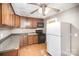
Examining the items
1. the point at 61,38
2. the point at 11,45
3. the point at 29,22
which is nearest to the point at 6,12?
the point at 29,22

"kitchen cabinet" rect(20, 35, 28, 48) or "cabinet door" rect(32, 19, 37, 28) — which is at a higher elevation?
"cabinet door" rect(32, 19, 37, 28)

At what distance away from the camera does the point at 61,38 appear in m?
1.25

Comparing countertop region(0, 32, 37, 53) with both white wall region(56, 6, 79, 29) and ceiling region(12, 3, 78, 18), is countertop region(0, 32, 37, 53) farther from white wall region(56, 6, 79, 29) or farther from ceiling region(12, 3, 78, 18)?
white wall region(56, 6, 79, 29)

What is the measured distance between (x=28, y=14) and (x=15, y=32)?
31 cm

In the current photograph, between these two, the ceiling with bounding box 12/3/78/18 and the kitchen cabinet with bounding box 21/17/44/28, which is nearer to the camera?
the ceiling with bounding box 12/3/78/18

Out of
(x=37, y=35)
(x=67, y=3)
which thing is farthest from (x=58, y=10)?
(x=37, y=35)

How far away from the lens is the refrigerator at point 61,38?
1.21 m

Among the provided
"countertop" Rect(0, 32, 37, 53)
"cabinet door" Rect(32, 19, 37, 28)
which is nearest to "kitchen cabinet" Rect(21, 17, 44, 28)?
"cabinet door" Rect(32, 19, 37, 28)

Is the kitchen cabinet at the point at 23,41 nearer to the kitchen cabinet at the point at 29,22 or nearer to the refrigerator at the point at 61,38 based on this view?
the kitchen cabinet at the point at 29,22

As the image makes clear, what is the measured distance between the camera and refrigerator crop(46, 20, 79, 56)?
1.21m

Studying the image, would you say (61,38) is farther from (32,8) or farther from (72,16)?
(32,8)

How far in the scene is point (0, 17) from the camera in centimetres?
125

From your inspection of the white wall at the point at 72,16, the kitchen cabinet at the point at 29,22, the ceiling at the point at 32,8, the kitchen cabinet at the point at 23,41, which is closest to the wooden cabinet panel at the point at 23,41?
the kitchen cabinet at the point at 23,41

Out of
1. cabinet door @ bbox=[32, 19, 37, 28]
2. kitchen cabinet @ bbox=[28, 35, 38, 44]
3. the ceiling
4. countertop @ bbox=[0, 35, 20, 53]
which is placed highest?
the ceiling
